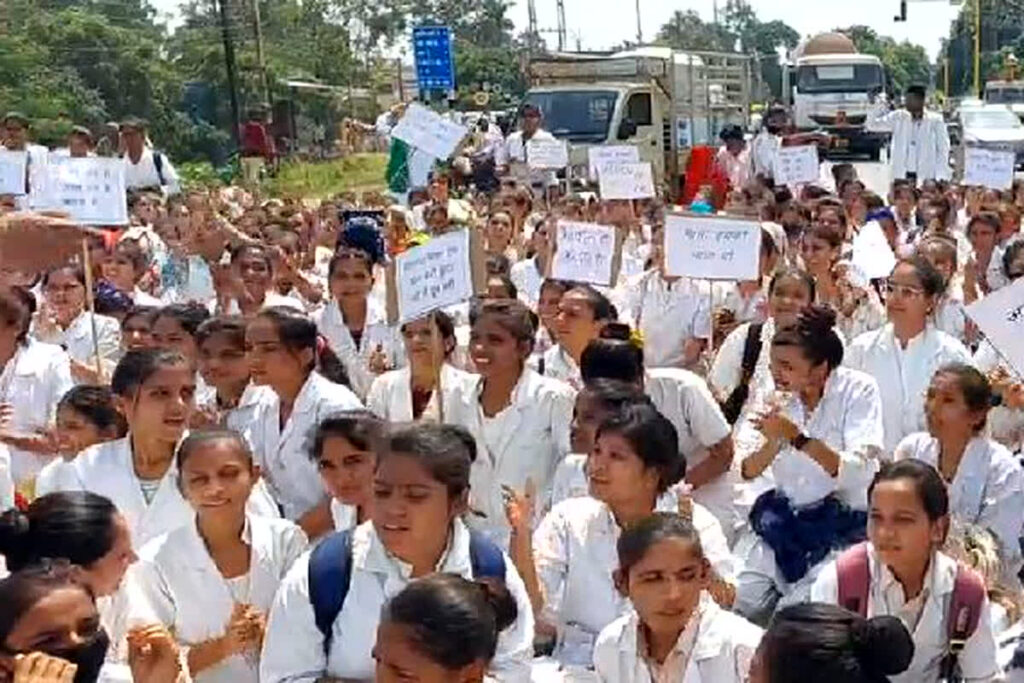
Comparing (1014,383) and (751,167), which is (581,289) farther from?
(751,167)

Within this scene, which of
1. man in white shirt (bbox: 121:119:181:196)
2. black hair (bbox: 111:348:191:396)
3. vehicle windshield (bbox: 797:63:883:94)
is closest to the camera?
black hair (bbox: 111:348:191:396)

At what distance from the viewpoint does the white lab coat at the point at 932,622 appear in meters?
3.62

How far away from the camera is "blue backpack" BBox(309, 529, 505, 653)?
327cm

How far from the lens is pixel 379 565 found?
3.31 meters

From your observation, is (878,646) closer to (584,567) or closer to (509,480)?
(584,567)

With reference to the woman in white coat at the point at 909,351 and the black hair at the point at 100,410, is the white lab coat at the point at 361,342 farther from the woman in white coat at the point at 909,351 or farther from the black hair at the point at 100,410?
the woman in white coat at the point at 909,351

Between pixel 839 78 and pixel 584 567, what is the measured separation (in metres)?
27.0

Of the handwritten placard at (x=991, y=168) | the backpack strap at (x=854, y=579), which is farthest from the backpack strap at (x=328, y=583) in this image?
the handwritten placard at (x=991, y=168)

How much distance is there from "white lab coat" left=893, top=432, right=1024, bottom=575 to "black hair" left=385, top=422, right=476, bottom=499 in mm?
1919

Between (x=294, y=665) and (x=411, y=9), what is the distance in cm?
4809

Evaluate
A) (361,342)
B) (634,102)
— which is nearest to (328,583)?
(361,342)

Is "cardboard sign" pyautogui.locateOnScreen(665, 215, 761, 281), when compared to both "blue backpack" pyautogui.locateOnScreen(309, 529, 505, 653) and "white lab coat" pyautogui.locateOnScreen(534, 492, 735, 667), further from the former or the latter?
"blue backpack" pyautogui.locateOnScreen(309, 529, 505, 653)

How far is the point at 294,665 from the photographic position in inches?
129

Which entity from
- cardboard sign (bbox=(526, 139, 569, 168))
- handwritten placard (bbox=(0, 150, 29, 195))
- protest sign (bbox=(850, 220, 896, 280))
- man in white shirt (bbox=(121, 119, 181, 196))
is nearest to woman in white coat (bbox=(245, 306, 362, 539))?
Result: protest sign (bbox=(850, 220, 896, 280))
